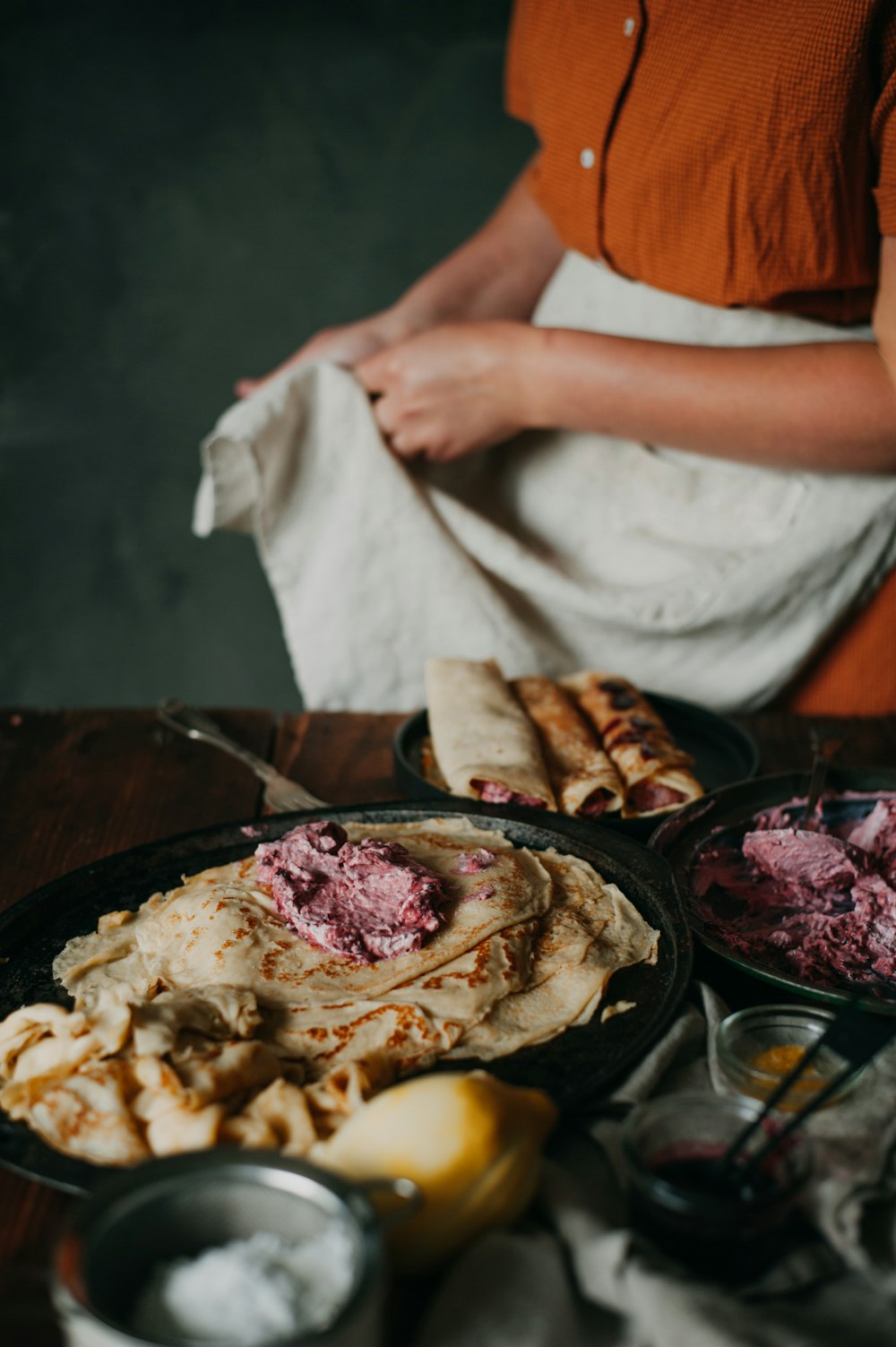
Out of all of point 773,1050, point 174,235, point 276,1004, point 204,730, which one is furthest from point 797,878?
point 174,235

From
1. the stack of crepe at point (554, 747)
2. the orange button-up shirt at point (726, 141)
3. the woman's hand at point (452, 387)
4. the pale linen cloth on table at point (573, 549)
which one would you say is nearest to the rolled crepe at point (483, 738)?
the stack of crepe at point (554, 747)

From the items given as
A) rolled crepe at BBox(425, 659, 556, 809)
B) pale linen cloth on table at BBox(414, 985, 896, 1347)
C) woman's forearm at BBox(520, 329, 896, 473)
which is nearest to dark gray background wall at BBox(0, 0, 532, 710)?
woman's forearm at BBox(520, 329, 896, 473)

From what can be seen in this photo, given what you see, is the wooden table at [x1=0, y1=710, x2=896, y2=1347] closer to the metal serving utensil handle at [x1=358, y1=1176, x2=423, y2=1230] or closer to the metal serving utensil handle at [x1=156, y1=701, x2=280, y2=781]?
the metal serving utensil handle at [x1=156, y1=701, x2=280, y2=781]

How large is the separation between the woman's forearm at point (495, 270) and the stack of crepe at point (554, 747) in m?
0.93

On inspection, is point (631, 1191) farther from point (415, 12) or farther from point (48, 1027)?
point (415, 12)

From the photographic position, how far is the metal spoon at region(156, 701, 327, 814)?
1433mm

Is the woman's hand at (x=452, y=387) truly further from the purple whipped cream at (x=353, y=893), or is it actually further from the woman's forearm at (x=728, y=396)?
the purple whipped cream at (x=353, y=893)

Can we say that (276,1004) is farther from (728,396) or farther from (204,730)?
(728,396)

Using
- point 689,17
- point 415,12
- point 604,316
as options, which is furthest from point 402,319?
point 415,12

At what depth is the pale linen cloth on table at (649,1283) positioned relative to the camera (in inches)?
25.7

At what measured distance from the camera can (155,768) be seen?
1615mm

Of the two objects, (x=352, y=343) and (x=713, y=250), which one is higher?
(x=713, y=250)

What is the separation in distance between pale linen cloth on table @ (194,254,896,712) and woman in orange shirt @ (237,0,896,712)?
0.03 meters

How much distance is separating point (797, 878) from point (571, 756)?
39 centimetres
